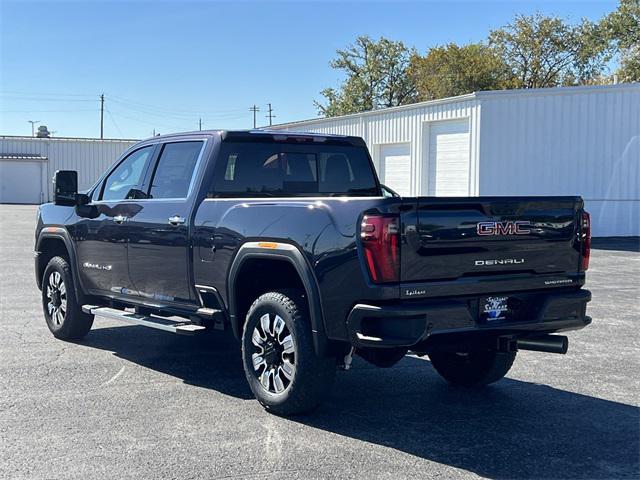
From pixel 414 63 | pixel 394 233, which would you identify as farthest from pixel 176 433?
pixel 414 63

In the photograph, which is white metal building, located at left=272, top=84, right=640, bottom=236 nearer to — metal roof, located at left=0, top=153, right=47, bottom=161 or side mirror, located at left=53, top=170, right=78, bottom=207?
side mirror, located at left=53, top=170, right=78, bottom=207

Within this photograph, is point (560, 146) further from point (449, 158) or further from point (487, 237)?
point (487, 237)

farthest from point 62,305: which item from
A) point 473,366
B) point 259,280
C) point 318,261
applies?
point 473,366

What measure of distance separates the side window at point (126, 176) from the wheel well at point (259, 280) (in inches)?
78.7

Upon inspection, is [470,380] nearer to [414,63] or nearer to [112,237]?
[112,237]

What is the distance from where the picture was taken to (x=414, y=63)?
6259cm

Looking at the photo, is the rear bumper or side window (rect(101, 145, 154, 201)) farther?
side window (rect(101, 145, 154, 201))

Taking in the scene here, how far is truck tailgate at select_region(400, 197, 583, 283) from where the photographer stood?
4848 millimetres

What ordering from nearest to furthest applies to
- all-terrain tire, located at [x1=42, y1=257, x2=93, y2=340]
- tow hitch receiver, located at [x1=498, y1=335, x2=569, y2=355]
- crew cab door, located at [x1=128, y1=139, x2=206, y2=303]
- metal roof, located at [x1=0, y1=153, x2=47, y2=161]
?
1. tow hitch receiver, located at [x1=498, y1=335, x2=569, y2=355]
2. crew cab door, located at [x1=128, y1=139, x2=206, y2=303]
3. all-terrain tire, located at [x1=42, y1=257, x2=93, y2=340]
4. metal roof, located at [x1=0, y1=153, x2=47, y2=161]

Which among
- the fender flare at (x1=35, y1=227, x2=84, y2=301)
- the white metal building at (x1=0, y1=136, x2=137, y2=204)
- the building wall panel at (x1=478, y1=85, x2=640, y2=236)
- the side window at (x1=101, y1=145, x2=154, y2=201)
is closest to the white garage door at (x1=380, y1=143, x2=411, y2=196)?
the building wall panel at (x1=478, y1=85, x2=640, y2=236)

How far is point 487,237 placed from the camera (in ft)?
16.8

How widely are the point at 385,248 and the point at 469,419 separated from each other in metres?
1.61

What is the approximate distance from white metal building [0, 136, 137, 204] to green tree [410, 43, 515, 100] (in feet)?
80.7

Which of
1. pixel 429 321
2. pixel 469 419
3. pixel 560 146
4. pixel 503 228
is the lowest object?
pixel 469 419
